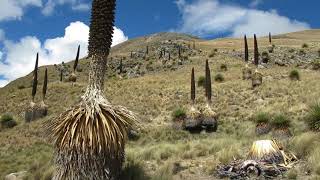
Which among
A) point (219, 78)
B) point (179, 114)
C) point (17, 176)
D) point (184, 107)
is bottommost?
point (17, 176)

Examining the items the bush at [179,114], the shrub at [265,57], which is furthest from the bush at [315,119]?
the shrub at [265,57]

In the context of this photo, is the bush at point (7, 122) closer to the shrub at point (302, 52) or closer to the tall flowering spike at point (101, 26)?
the tall flowering spike at point (101, 26)

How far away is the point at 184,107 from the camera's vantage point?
4272cm

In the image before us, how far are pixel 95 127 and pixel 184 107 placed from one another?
28.8 metres

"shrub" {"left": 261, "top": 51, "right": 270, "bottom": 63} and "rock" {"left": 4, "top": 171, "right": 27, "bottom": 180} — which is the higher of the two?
"shrub" {"left": 261, "top": 51, "right": 270, "bottom": 63}

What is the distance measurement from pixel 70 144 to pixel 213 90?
35.2m

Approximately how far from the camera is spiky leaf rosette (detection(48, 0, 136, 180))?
14234 mm

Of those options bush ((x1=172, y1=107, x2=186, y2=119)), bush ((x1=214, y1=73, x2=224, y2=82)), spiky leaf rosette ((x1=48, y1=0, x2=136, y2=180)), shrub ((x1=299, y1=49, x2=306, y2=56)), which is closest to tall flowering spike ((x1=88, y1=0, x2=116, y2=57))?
spiky leaf rosette ((x1=48, y1=0, x2=136, y2=180))

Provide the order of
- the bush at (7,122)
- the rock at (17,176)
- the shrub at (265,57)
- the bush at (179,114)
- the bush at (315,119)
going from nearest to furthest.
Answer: the bush at (315,119) < the rock at (17,176) < the bush at (179,114) < the bush at (7,122) < the shrub at (265,57)

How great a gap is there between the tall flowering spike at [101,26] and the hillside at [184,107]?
2488 mm

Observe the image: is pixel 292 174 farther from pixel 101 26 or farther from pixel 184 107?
pixel 184 107

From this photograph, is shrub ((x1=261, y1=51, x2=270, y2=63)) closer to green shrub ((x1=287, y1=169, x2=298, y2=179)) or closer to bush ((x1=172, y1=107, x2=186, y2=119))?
bush ((x1=172, y1=107, x2=186, y2=119))

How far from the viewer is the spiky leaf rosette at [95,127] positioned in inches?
560

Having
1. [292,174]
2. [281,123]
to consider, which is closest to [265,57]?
[281,123]
